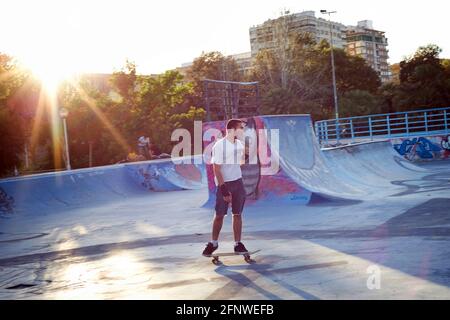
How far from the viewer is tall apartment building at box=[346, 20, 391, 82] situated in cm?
15512

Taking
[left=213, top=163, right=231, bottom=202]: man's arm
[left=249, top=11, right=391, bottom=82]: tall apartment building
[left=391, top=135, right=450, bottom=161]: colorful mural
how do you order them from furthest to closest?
[left=249, top=11, right=391, bottom=82]: tall apartment building, [left=391, top=135, right=450, bottom=161]: colorful mural, [left=213, top=163, right=231, bottom=202]: man's arm

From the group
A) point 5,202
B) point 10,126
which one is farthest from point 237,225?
point 10,126

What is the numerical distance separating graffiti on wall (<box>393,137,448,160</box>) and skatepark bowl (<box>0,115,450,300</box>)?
832 cm

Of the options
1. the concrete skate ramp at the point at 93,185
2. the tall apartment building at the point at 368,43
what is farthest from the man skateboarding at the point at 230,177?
the tall apartment building at the point at 368,43

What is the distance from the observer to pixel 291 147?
13.5 meters

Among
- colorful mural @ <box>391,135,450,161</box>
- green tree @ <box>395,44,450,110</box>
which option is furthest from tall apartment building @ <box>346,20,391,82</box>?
colorful mural @ <box>391,135,450,161</box>

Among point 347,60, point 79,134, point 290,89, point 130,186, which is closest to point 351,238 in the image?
point 130,186

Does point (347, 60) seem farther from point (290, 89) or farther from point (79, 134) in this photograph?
point (79, 134)

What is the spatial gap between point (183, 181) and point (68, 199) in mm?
5252

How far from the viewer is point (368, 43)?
159 m

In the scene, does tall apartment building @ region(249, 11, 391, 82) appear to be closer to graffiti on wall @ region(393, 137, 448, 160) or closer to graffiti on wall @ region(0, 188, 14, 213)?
graffiti on wall @ region(393, 137, 448, 160)

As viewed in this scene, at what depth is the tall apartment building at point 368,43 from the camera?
509 feet

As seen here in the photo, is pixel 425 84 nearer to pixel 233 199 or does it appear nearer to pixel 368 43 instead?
pixel 233 199

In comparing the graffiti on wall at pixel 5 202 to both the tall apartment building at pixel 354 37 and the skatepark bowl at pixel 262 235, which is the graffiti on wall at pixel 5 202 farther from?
the tall apartment building at pixel 354 37
